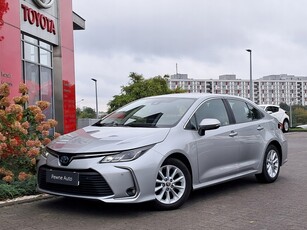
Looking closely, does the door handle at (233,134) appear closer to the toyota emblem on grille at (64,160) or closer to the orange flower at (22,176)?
the toyota emblem on grille at (64,160)

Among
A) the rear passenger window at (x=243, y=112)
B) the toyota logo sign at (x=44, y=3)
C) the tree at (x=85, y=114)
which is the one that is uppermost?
the toyota logo sign at (x=44, y=3)

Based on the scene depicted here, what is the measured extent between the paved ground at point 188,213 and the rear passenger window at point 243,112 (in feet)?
4.02

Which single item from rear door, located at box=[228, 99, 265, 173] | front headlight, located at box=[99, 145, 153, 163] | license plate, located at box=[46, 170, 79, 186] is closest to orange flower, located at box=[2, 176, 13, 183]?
license plate, located at box=[46, 170, 79, 186]

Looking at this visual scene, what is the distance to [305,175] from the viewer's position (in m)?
8.37

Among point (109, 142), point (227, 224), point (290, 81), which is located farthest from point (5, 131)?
point (290, 81)

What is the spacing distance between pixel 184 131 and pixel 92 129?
1.34 meters

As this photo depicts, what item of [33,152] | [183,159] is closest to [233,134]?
[183,159]

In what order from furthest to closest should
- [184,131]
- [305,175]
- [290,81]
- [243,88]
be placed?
[290,81] → [243,88] → [305,175] → [184,131]

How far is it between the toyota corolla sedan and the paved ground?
0.85 feet

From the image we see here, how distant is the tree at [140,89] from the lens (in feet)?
143

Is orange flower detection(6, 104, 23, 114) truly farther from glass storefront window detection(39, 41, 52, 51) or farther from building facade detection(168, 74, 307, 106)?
building facade detection(168, 74, 307, 106)

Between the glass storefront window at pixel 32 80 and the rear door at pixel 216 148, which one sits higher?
the glass storefront window at pixel 32 80

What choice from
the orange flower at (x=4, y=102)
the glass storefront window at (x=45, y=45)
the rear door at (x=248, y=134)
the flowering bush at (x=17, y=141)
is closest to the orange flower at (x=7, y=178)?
the flowering bush at (x=17, y=141)

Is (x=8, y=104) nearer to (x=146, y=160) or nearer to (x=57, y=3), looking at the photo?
(x=146, y=160)
